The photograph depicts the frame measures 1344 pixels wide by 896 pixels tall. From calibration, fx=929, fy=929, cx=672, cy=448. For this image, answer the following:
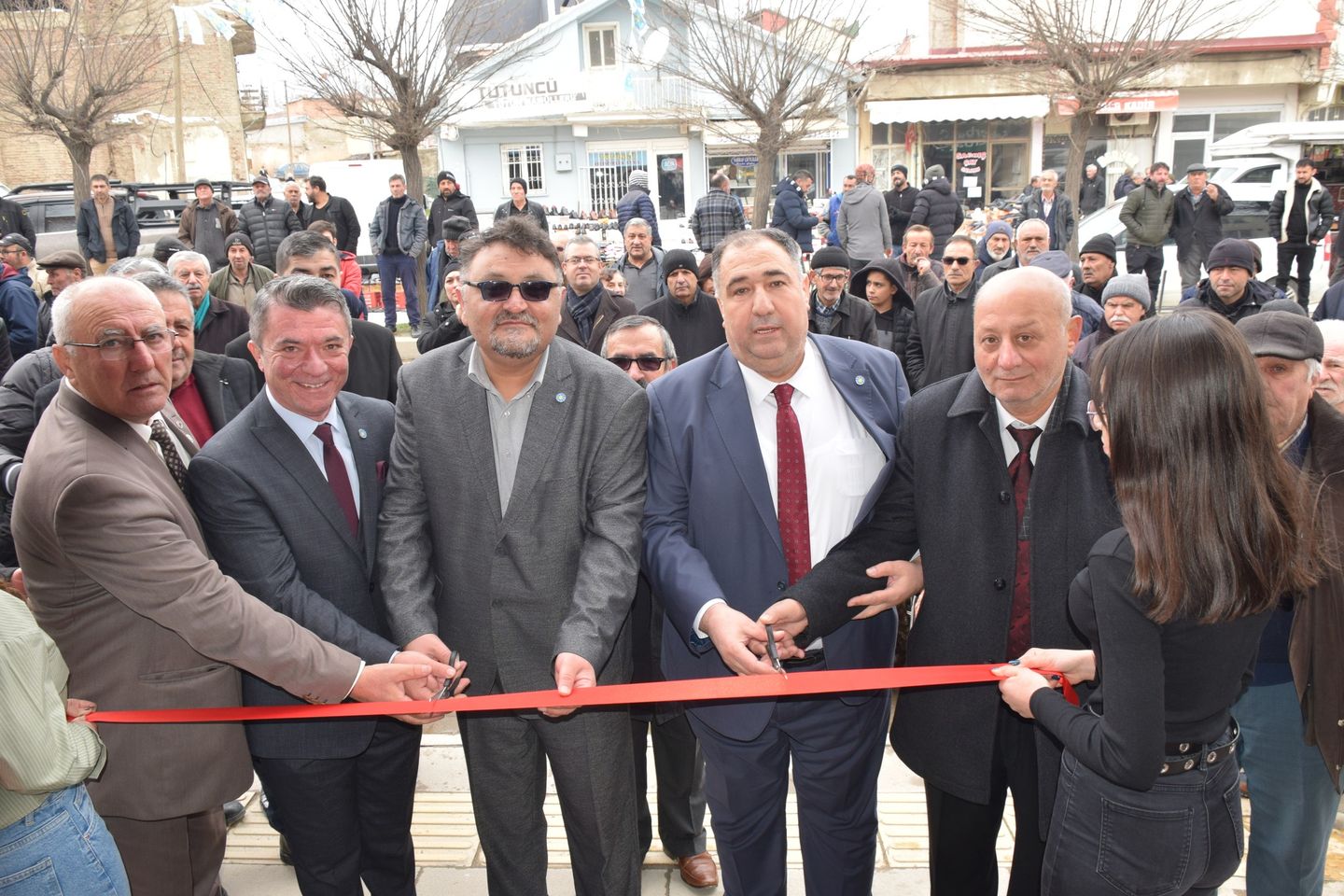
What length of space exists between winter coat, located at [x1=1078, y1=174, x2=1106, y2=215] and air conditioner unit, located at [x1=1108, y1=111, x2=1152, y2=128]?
8.63 m

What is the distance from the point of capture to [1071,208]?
1469 centimetres

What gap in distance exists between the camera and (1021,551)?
111 inches

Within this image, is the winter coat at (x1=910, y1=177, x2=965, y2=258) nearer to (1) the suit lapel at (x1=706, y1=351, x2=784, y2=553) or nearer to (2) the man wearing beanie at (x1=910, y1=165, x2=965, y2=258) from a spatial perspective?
(2) the man wearing beanie at (x1=910, y1=165, x2=965, y2=258)

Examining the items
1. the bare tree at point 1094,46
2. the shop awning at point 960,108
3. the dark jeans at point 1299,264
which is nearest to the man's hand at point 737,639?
the bare tree at point 1094,46

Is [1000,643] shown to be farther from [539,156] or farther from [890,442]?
[539,156]

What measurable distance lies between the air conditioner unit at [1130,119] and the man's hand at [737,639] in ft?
95.4

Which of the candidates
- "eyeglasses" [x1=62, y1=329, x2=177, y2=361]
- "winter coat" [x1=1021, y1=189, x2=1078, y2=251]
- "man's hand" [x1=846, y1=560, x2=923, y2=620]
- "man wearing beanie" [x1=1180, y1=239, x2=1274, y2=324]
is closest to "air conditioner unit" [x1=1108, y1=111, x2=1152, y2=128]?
"winter coat" [x1=1021, y1=189, x2=1078, y2=251]

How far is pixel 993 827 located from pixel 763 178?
1331cm

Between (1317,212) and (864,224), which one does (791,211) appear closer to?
(864,224)

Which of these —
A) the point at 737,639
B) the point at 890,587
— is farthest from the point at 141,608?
the point at 890,587

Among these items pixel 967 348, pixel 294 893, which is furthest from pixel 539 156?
pixel 294 893

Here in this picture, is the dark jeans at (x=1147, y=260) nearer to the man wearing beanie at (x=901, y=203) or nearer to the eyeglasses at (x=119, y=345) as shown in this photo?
the man wearing beanie at (x=901, y=203)

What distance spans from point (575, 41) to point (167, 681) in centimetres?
2939

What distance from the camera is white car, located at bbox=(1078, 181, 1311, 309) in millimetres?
15039
